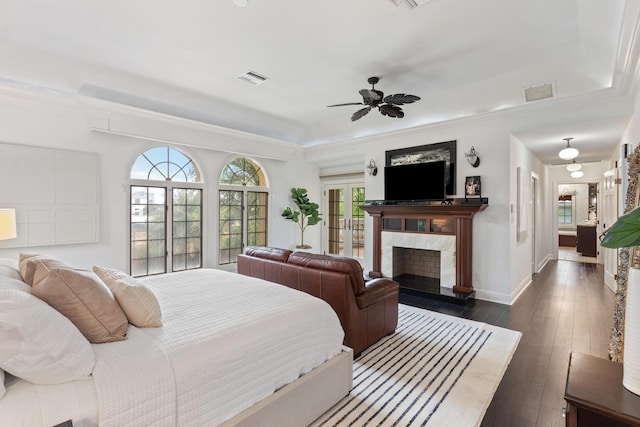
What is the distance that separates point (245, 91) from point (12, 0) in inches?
99.8

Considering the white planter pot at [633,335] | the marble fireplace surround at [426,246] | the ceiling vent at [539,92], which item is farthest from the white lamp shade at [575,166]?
the white planter pot at [633,335]

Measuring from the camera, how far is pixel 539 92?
4035 mm

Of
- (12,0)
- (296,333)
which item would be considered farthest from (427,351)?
(12,0)

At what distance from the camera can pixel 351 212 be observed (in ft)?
23.4

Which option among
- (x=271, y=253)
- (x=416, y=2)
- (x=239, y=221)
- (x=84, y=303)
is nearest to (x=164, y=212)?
(x=239, y=221)

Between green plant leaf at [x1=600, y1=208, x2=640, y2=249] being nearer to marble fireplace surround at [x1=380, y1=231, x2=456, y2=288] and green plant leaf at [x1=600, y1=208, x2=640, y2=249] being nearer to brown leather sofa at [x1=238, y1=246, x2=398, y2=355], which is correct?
brown leather sofa at [x1=238, y1=246, x2=398, y2=355]

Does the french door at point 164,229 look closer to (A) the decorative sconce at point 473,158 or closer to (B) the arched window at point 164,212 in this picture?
(B) the arched window at point 164,212

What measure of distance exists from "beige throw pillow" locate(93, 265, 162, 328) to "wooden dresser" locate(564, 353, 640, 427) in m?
2.02

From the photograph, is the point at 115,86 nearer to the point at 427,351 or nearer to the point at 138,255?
the point at 138,255

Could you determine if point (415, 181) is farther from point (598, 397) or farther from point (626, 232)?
point (598, 397)

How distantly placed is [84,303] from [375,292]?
2231 mm

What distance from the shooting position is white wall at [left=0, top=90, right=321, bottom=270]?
364 centimetres

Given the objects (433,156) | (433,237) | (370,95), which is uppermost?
(370,95)

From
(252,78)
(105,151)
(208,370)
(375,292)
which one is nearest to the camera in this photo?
(208,370)
